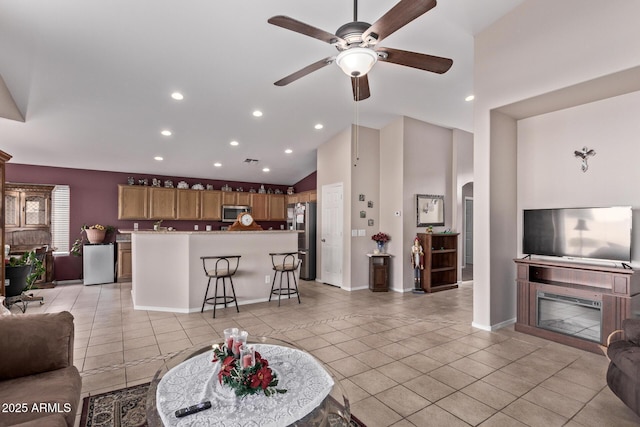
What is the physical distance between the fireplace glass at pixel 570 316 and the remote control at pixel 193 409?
3736 mm

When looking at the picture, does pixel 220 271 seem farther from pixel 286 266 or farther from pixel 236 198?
pixel 236 198

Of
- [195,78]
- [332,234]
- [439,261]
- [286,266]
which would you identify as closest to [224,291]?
[286,266]

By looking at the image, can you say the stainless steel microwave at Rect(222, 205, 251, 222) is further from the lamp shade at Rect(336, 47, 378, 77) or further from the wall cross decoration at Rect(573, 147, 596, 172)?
the wall cross decoration at Rect(573, 147, 596, 172)

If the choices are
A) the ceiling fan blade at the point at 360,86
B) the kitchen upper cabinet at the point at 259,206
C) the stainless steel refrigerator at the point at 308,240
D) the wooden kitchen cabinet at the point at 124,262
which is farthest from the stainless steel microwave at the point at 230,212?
the ceiling fan blade at the point at 360,86

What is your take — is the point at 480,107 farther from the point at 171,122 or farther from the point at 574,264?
the point at 171,122

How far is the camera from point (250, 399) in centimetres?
158

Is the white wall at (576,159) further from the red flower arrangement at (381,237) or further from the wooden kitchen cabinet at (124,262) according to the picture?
the wooden kitchen cabinet at (124,262)

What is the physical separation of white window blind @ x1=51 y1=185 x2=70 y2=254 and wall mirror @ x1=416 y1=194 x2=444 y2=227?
723cm

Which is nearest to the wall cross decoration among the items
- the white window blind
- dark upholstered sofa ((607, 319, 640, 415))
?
dark upholstered sofa ((607, 319, 640, 415))

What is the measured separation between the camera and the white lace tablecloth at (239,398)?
145cm

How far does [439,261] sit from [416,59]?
188 inches

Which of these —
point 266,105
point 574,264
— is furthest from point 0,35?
point 574,264

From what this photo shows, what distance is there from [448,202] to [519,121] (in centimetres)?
257

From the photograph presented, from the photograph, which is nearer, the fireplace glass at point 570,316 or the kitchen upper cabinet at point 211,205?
the fireplace glass at point 570,316
